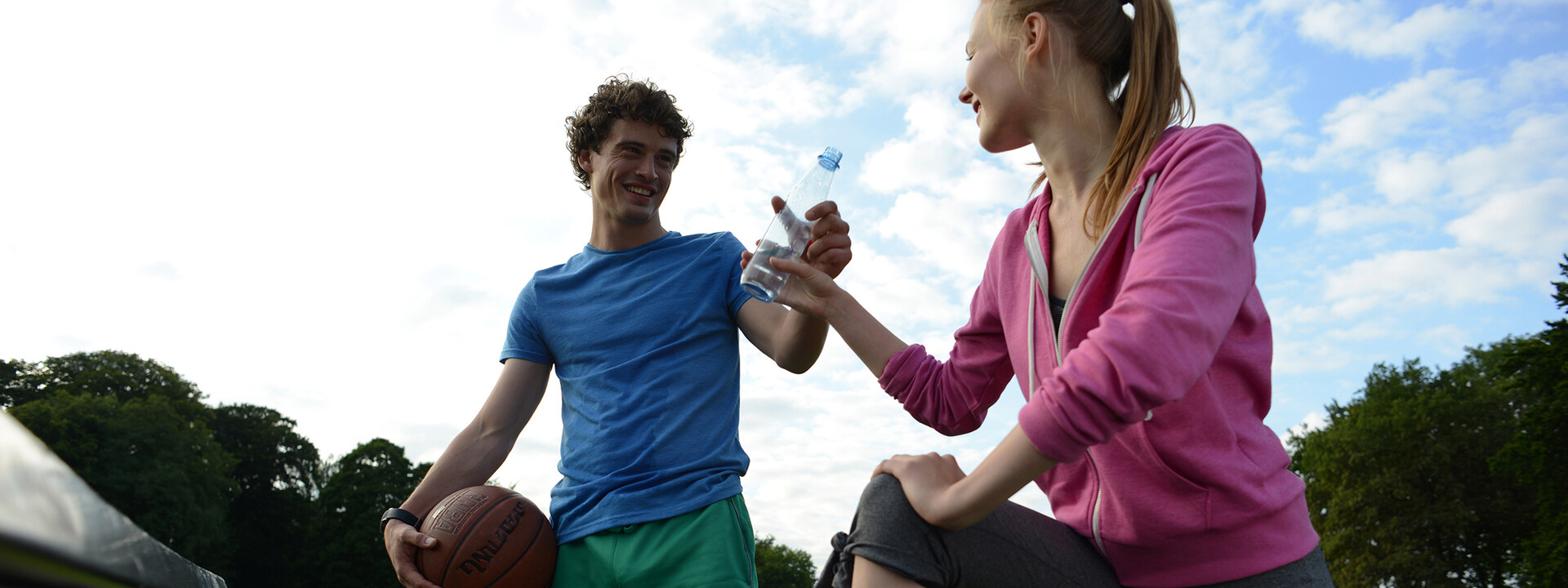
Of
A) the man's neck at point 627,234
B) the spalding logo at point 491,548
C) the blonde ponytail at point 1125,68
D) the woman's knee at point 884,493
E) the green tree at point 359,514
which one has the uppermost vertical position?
the green tree at point 359,514

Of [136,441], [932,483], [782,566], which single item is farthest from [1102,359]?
[782,566]

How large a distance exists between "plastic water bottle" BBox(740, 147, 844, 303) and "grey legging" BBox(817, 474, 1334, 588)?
1.15m

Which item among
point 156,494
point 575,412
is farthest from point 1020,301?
point 156,494

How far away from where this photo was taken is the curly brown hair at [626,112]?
17.7 feet

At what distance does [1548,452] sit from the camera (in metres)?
26.4

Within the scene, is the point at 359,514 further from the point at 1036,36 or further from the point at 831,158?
the point at 1036,36

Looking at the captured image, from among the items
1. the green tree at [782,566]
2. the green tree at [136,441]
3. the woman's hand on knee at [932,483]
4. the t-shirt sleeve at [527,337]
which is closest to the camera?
the woman's hand on knee at [932,483]

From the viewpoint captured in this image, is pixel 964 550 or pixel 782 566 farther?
pixel 782 566

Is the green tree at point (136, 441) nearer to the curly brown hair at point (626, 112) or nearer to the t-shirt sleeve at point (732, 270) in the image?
the curly brown hair at point (626, 112)

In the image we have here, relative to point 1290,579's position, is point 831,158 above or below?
above

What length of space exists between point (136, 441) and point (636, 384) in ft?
128

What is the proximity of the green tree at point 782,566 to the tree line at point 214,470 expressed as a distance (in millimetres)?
30187

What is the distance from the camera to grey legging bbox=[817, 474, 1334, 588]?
2268 mm

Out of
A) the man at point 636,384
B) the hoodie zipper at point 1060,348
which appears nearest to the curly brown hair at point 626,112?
the man at point 636,384
